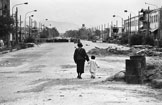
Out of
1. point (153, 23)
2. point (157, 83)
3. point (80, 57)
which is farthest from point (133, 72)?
point (153, 23)

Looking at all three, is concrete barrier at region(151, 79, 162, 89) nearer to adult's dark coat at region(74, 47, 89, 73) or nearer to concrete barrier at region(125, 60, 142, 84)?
concrete barrier at region(125, 60, 142, 84)

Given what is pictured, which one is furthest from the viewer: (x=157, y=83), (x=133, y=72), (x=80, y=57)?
(x=80, y=57)

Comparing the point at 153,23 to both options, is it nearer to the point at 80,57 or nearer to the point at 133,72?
the point at 80,57

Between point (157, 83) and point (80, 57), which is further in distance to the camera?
point (80, 57)

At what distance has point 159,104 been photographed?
1118cm

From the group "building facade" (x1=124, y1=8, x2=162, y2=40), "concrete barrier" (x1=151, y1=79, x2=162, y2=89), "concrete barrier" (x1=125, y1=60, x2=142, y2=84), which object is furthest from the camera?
"building facade" (x1=124, y1=8, x2=162, y2=40)

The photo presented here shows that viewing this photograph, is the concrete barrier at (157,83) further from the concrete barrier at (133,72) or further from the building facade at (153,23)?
the building facade at (153,23)

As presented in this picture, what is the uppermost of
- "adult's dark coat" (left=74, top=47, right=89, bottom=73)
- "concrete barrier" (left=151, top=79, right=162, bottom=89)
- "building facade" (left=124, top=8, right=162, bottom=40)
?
"building facade" (left=124, top=8, right=162, bottom=40)

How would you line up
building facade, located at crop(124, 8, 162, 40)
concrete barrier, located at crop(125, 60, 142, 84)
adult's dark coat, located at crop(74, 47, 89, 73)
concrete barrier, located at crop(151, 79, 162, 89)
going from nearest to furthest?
concrete barrier, located at crop(151, 79, 162, 89)
concrete barrier, located at crop(125, 60, 142, 84)
adult's dark coat, located at crop(74, 47, 89, 73)
building facade, located at crop(124, 8, 162, 40)

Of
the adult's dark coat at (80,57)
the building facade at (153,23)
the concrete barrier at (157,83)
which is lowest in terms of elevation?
the concrete barrier at (157,83)

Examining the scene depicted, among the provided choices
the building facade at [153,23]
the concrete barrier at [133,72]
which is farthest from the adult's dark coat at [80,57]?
the building facade at [153,23]

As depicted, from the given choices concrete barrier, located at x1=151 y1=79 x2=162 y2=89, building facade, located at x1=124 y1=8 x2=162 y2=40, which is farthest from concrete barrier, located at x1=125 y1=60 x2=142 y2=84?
building facade, located at x1=124 y1=8 x2=162 y2=40

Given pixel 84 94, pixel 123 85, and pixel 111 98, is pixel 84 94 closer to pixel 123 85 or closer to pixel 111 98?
pixel 111 98

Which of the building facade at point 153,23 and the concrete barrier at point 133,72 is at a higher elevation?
the building facade at point 153,23
